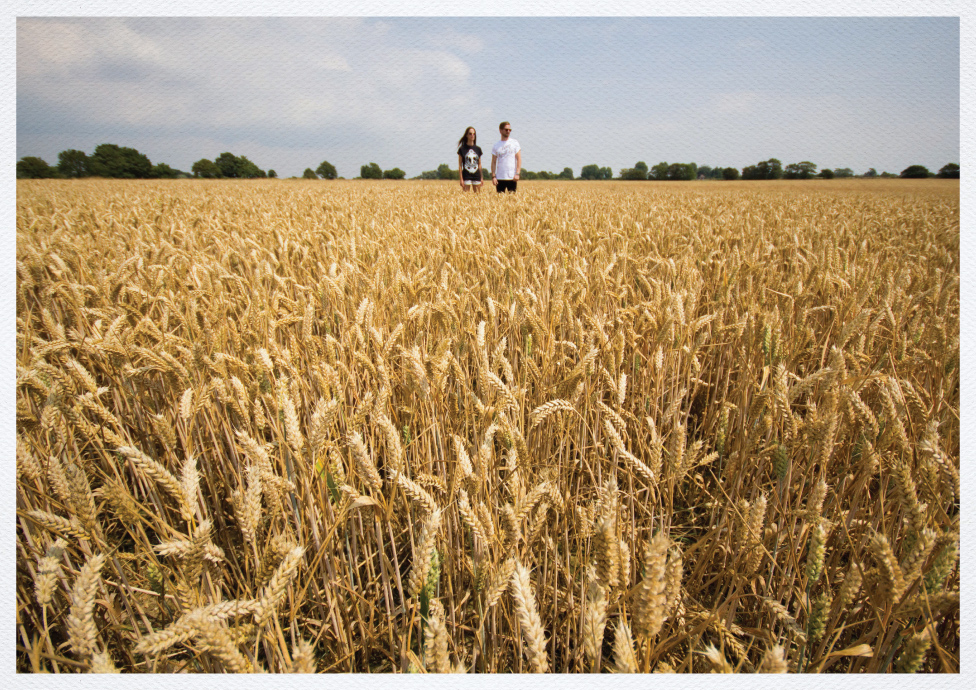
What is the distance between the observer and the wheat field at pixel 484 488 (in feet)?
2.20

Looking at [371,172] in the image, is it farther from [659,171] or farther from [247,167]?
[247,167]

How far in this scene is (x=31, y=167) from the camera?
146cm

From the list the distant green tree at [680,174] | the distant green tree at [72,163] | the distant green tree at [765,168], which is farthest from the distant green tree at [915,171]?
the distant green tree at [680,174]

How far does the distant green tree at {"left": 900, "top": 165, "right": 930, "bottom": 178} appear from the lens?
1597 mm

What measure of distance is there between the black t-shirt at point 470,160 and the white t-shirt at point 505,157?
604mm

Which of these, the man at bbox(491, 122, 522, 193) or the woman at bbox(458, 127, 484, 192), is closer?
the man at bbox(491, 122, 522, 193)

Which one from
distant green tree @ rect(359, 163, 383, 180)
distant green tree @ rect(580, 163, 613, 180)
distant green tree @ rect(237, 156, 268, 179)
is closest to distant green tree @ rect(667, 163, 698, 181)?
distant green tree @ rect(359, 163, 383, 180)

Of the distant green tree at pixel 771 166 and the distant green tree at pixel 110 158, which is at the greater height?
the distant green tree at pixel 771 166

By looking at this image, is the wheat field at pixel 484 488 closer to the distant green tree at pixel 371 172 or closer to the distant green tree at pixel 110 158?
the distant green tree at pixel 110 158

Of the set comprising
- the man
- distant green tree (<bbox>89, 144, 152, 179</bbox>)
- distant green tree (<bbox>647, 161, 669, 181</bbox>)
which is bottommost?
distant green tree (<bbox>89, 144, 152, 179</bbox>)

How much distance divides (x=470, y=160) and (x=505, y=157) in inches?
32.7

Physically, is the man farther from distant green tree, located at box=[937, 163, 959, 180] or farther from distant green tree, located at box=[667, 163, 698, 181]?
distant green tree, located at box=[667, 163, 698, 181]

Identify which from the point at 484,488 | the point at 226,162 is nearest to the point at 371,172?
the point at 226,162

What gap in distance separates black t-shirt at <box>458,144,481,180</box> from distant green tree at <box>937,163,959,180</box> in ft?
27.9
